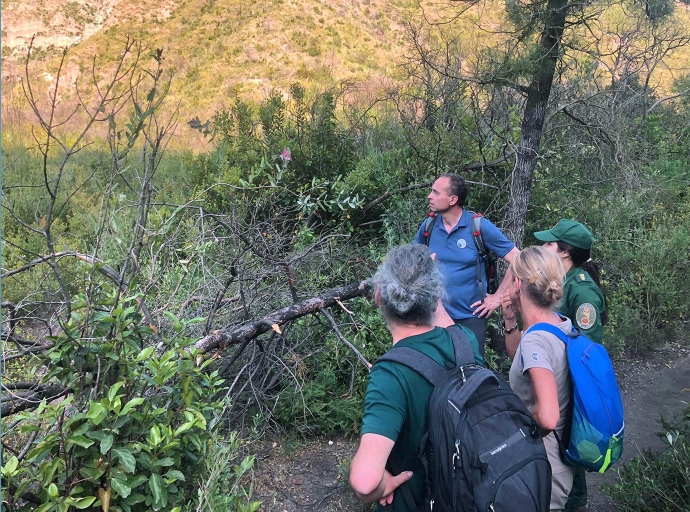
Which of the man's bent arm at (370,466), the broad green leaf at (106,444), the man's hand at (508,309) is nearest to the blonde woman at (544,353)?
the man's hand at (508,309)

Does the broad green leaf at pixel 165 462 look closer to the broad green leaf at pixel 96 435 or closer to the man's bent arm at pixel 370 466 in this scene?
the broad green leaf at pixel 96 435

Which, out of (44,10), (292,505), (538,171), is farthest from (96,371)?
(44,10)

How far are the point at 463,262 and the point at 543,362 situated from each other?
4.75 feet

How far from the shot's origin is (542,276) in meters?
2.15

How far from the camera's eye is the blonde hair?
2.16 meters

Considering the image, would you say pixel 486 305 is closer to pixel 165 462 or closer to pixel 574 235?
pixel 574 235

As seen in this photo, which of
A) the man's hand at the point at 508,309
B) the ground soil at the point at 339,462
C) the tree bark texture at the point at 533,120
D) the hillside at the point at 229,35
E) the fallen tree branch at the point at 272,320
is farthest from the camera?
the hillside at the point at 229,35

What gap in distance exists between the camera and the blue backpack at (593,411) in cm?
206

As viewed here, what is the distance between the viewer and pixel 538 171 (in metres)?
5.90

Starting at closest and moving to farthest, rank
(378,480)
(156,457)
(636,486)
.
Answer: (378,480)
(156,457)
(636,486)

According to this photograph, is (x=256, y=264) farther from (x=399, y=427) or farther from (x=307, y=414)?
(x=399, y=427)

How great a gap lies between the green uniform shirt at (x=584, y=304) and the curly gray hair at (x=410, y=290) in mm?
1214

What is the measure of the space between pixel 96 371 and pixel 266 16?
31667mm


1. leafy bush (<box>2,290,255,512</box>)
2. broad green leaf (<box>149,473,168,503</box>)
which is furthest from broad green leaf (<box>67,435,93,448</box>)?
broad green leaf (<box>149,473,168,503</box>)
